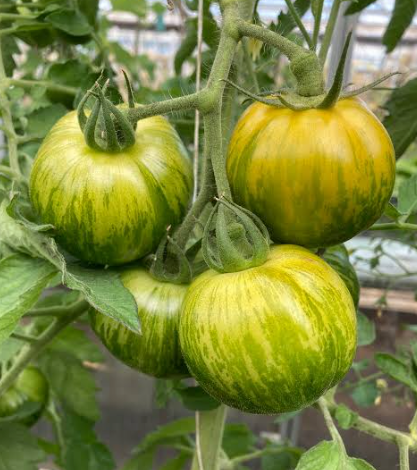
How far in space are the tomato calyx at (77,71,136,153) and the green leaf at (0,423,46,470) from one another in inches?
19.8

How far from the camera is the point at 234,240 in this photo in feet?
1.44

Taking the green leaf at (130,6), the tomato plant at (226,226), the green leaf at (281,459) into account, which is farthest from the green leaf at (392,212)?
the green leaf at (130,6)

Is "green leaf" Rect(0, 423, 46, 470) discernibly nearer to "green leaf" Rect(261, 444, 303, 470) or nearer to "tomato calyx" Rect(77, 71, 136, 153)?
"green leaf" Rect(261, 444, 303, 470)

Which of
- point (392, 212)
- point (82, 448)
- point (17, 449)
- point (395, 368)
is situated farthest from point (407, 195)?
point (82, 448)

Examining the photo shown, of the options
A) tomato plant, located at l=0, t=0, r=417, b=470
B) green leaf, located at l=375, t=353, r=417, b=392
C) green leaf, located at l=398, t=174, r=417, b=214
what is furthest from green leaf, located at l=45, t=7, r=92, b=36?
green leaf, located at l=375, t=353, r=417, b=392

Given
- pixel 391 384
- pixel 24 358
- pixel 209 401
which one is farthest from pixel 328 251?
pixel 391 384

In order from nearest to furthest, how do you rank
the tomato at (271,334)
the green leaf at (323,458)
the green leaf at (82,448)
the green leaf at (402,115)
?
1. the tomato at (271,334)
2. the green leaf at (323,458)
3. the green leaf at (402,115)
4. the green leaf at (82,448)

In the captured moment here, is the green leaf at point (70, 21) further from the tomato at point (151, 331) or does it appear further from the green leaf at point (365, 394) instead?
the green leaf at point (365, 394)

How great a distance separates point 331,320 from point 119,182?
0.63 ft

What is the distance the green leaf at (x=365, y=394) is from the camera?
3.34 feet

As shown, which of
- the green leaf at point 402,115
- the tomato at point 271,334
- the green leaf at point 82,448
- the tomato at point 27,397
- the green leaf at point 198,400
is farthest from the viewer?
the green leaf at point 82,448

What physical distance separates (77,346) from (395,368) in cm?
60

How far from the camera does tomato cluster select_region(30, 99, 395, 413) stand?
0.40m

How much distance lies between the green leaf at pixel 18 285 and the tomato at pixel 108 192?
31mm
